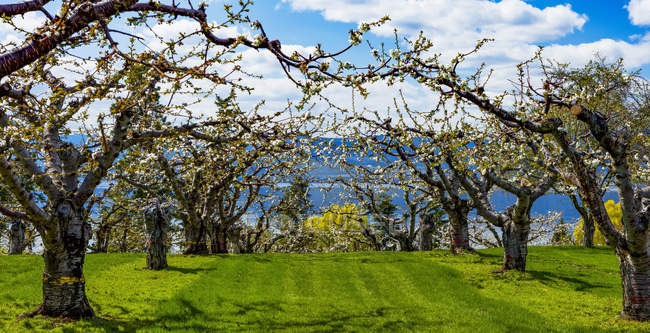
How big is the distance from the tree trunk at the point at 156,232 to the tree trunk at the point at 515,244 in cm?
1388

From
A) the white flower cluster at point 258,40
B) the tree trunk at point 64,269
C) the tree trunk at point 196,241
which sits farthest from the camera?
the tree trunk at point 196,241

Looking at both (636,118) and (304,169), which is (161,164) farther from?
(636,118)

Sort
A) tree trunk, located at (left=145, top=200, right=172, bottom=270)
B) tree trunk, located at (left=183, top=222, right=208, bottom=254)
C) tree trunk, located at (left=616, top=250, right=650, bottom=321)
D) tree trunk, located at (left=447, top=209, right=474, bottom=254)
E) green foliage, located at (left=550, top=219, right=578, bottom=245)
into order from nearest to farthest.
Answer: tree trunk, located at (left=616, top=250, right=650, bottom=321) < tree trunk, located at (left=145, top=200, right=172, bottom=270) < tree trunk, located at (left=447, top=209, right=474, bottom=254) < tree trunk, located at (left=183, top=222, right=208, bottom=254) < green foliage, located at (left=550, top=219, right=578, bottom=245)

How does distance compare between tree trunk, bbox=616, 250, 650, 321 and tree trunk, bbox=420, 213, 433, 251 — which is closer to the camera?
tree trunk, bbox=616, 250, 650, 321

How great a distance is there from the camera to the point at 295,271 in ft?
64.8

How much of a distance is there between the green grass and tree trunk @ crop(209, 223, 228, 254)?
13.7ft

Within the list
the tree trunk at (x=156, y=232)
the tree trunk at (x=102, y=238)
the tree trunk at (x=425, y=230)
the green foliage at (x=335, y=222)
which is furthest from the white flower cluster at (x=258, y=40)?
the green foliage at (x=335, y=222)

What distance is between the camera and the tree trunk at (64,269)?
10.1 metres

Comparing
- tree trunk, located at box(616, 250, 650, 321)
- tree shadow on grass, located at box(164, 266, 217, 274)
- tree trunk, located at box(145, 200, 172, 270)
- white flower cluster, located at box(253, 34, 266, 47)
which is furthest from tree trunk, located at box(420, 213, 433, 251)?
white flower cluster, located at box(253, 34, 266, 47)

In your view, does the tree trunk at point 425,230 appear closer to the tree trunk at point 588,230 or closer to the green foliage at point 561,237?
the tree trunk at point 588,230

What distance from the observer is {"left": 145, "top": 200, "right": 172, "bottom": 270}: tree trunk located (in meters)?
18.1

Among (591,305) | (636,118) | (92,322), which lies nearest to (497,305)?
(591,305)

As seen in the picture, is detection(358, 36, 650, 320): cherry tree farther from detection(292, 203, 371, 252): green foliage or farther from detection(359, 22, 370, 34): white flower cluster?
detection(292, 203, 371, 252): green foliage

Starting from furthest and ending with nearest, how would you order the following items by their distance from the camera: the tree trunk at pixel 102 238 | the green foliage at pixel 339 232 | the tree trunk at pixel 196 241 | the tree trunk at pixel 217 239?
1. the green foliage at pixel 339 232
2. the tree trunk at pixel 102 238
3. the tree trunk at pixel 217 239
4. the tree trunk at pixel 196 241
